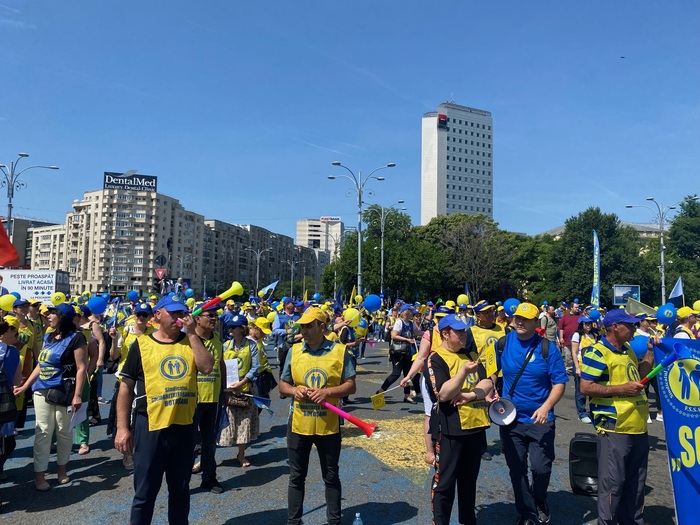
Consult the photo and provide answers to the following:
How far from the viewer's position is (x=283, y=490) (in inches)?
215

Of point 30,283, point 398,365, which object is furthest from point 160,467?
point 30,283

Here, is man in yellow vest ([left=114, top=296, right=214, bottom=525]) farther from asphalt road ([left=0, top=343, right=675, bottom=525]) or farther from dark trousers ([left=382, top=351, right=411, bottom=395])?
dark trousers ([left=382, top=351, right=411, bottom=395])

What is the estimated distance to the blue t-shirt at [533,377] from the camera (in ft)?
14.6

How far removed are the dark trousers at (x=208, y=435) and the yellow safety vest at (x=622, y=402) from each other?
3.75 m

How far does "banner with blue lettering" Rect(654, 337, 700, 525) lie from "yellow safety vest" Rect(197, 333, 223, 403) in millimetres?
4087

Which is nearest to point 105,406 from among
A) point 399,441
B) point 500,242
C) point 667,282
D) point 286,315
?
point 286,315

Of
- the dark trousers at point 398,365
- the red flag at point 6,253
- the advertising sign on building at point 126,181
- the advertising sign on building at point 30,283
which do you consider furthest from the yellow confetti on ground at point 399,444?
the advertising sign on building at point 126,181

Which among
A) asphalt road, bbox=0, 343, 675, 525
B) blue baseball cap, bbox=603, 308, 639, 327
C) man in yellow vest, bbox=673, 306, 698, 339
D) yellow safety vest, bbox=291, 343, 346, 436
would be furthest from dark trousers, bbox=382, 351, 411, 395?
blue baseball cap, bbox=603, 308, 639, 327

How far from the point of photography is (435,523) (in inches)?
160

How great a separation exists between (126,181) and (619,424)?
411ft

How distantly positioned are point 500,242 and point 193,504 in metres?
55.6

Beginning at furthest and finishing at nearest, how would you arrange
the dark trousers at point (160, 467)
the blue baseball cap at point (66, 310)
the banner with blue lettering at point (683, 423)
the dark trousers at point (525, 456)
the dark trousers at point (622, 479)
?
1. the blue baseball cap at point (66, 310)
2. the dark trousers at point (525, 456)
3. the dark trousers at point (622, 479)
4. the dark trousers at point (160, 467)
5. the banner with blue lettering at point (683, 423)

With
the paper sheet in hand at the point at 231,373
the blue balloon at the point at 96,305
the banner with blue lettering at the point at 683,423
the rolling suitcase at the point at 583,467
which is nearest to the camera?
the banner with blue lettering at the point at 683,423

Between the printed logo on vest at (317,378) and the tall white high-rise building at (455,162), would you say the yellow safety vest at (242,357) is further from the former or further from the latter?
the tall white high-rise building at (455,162)
